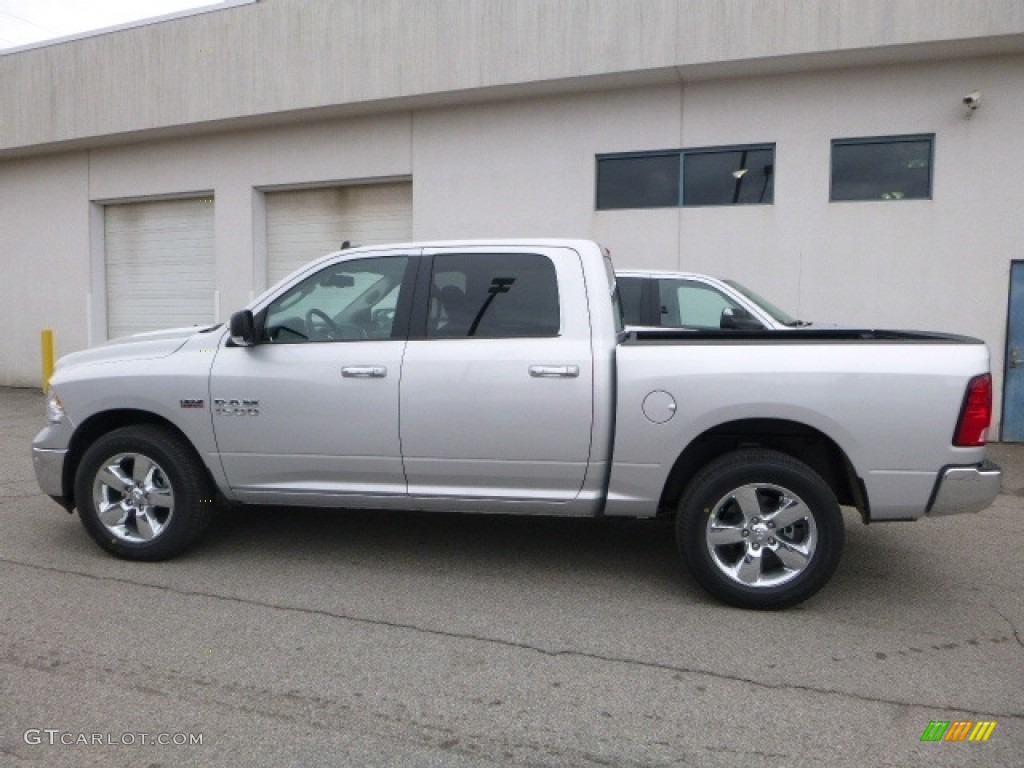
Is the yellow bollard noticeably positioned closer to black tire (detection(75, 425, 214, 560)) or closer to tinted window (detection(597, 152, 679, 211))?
tinted window (detection(597, 152, 679, 211))

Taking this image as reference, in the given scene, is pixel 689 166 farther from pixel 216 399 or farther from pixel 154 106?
pixel 154 106

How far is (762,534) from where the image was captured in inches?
168

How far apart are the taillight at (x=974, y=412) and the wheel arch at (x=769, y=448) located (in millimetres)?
566

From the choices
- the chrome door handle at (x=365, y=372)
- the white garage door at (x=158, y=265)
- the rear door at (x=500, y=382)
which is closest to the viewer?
the rear door at (x=500, y=382)

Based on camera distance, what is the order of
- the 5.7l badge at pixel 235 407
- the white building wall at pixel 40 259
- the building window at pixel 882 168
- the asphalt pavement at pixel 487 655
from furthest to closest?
the white building wall at pixel 40 259 < the building window at pixel 882 168 < the 5.7l badge at pixel 235 407 < the asphalt pavement at pixel 487 655

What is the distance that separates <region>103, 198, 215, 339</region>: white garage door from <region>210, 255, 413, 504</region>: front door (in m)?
10.1

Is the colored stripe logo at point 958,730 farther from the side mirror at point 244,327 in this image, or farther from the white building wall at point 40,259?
the white building wall at point 40,259

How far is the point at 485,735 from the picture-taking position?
3.07 metres

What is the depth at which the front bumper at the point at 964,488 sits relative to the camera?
4.05m

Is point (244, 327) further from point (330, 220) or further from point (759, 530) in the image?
point (330, 220)

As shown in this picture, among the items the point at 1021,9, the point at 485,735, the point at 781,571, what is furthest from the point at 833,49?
the point at 485,735

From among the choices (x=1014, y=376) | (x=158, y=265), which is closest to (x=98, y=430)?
(x=1014, y=376)

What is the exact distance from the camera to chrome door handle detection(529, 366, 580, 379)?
14.5 ft

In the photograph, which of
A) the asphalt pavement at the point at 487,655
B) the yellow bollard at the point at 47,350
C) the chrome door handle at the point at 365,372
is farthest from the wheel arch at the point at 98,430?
the yellow bollard at the point at 47,350
